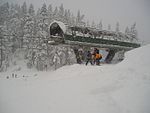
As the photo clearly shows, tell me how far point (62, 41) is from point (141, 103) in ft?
19.9

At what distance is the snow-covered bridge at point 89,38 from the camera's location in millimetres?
7583

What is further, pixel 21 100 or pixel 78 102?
pixel 21 100

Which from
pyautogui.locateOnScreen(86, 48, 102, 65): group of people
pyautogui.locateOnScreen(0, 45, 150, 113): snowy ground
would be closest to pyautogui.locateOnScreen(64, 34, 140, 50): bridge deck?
pyautogui.locateOnScreen(86, 48, 102, 65): group of people

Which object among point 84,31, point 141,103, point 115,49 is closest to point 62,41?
point 84,31

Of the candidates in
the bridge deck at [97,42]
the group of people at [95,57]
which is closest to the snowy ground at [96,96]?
the group of people at [95,57]

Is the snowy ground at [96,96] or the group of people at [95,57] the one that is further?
the group of people at [95,57]

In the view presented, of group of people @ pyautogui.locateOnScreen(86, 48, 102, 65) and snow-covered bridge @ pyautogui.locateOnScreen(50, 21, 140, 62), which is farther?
snow-covered bridge @ pyautogui.locateOnScreen(50, 21, 140, 62)

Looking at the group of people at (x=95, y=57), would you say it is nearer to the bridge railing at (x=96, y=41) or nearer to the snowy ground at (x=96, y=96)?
the bridge railing at (x=96, y=41)

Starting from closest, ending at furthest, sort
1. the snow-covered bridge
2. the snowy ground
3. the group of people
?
the snowy ground
the group of people
the snow-covered bridge

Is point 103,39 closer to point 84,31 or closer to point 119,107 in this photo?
point 84,31

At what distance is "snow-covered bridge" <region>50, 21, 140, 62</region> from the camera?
7583 mm

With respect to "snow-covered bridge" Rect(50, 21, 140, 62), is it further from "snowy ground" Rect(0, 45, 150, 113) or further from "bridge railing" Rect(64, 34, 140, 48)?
"snowy ground" Rect(0, 45, 150, 113)

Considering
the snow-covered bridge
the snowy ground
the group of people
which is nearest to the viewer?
the snowy ground

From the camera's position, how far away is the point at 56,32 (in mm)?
7828
